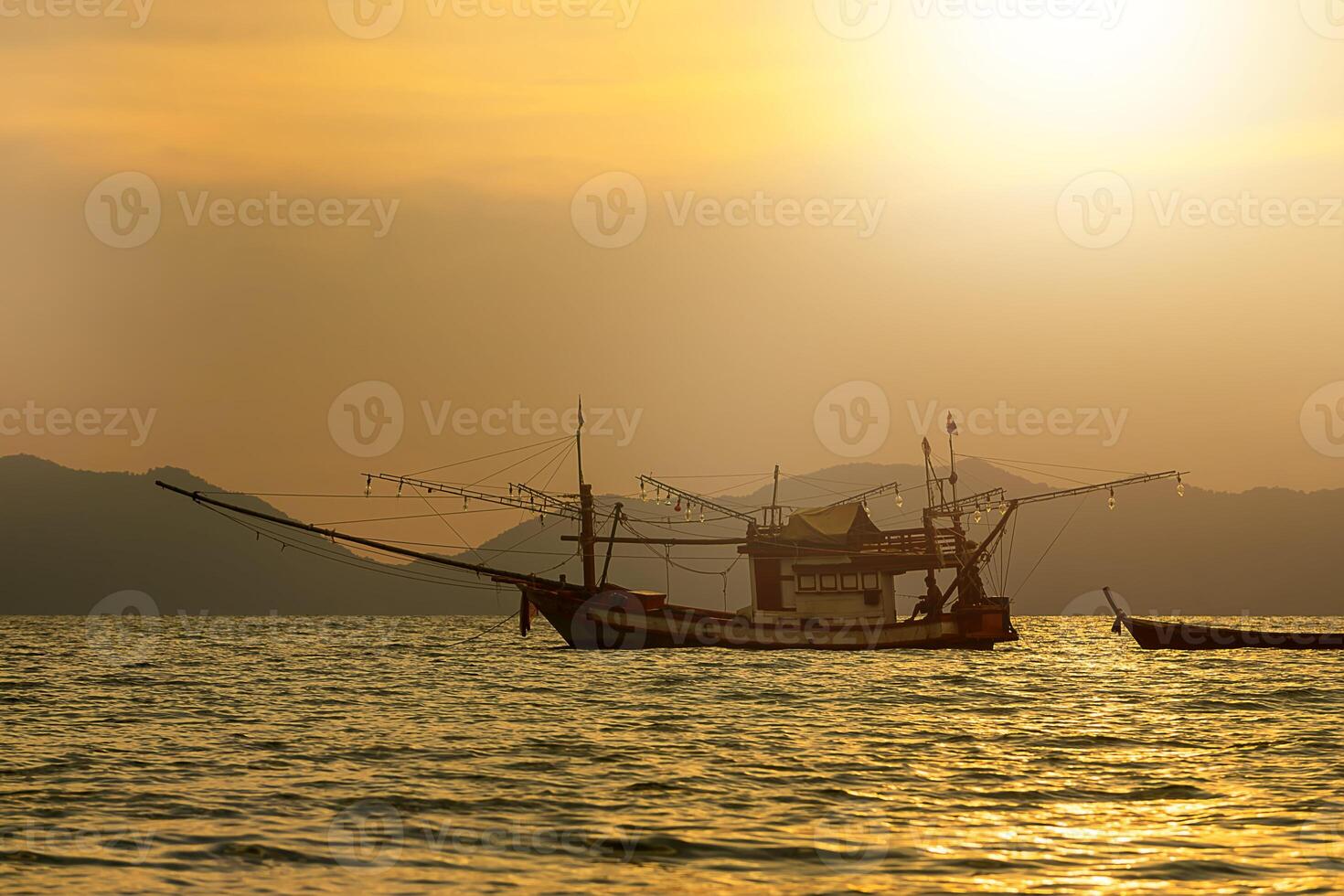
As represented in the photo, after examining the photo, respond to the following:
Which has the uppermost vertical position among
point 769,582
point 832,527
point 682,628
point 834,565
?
point 832,527

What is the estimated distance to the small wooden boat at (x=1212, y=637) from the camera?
3162 inches

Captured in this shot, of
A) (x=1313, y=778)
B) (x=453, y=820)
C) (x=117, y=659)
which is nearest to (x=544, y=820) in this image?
(x=453, y=820)

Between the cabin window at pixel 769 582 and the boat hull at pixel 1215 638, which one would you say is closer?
the boat hull at pixel 1215 638

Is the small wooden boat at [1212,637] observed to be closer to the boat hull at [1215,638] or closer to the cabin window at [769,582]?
the boat hull at [1215,638]

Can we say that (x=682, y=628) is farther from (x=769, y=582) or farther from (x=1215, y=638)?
(x=1215, y=638)

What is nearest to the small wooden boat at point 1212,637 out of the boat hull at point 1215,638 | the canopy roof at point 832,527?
the boat hull at point 1215,638

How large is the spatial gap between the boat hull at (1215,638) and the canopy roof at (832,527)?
60.8ft

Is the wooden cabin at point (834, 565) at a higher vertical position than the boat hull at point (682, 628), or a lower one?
higher

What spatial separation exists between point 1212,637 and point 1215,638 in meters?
0.32

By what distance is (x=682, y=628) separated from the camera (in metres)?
77.9

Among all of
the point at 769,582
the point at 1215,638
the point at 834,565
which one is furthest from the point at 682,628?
the point at 1215,638

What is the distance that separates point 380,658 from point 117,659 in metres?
16.0

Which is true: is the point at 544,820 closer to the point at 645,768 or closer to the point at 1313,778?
the point at 645,768

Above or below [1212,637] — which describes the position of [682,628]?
above
